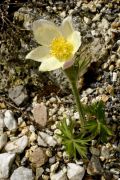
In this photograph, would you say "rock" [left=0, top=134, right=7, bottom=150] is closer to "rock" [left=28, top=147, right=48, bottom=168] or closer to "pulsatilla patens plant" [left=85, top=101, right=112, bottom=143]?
"rock" [left=28, top=147, right=48, bottom=168]

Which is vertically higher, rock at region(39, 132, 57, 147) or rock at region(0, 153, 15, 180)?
rock at region(39, 132, 57, 147)

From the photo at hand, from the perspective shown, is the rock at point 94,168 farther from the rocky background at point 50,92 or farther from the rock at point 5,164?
the rock at point 5,164

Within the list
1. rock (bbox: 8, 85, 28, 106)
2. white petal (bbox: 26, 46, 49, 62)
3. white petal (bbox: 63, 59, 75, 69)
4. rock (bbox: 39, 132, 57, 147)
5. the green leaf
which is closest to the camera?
white petal (bbox: 63, 59, 75, 69)

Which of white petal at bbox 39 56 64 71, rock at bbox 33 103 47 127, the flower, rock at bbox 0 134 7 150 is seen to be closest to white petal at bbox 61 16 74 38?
the flower

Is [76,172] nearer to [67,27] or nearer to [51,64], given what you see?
[51,64]

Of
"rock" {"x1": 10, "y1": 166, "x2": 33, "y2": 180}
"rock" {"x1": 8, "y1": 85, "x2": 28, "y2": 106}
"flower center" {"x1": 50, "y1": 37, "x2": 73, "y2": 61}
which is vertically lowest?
"rock" {"x1": 10, "y1": 166, "x2": 33, "y2": 180}

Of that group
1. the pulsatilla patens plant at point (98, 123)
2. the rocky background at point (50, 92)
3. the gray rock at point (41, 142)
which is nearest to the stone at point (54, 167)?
the rocky background at point (50, 92)

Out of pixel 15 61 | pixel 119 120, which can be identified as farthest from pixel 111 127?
pixel 15 61

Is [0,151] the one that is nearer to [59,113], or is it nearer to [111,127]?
[59,113]
